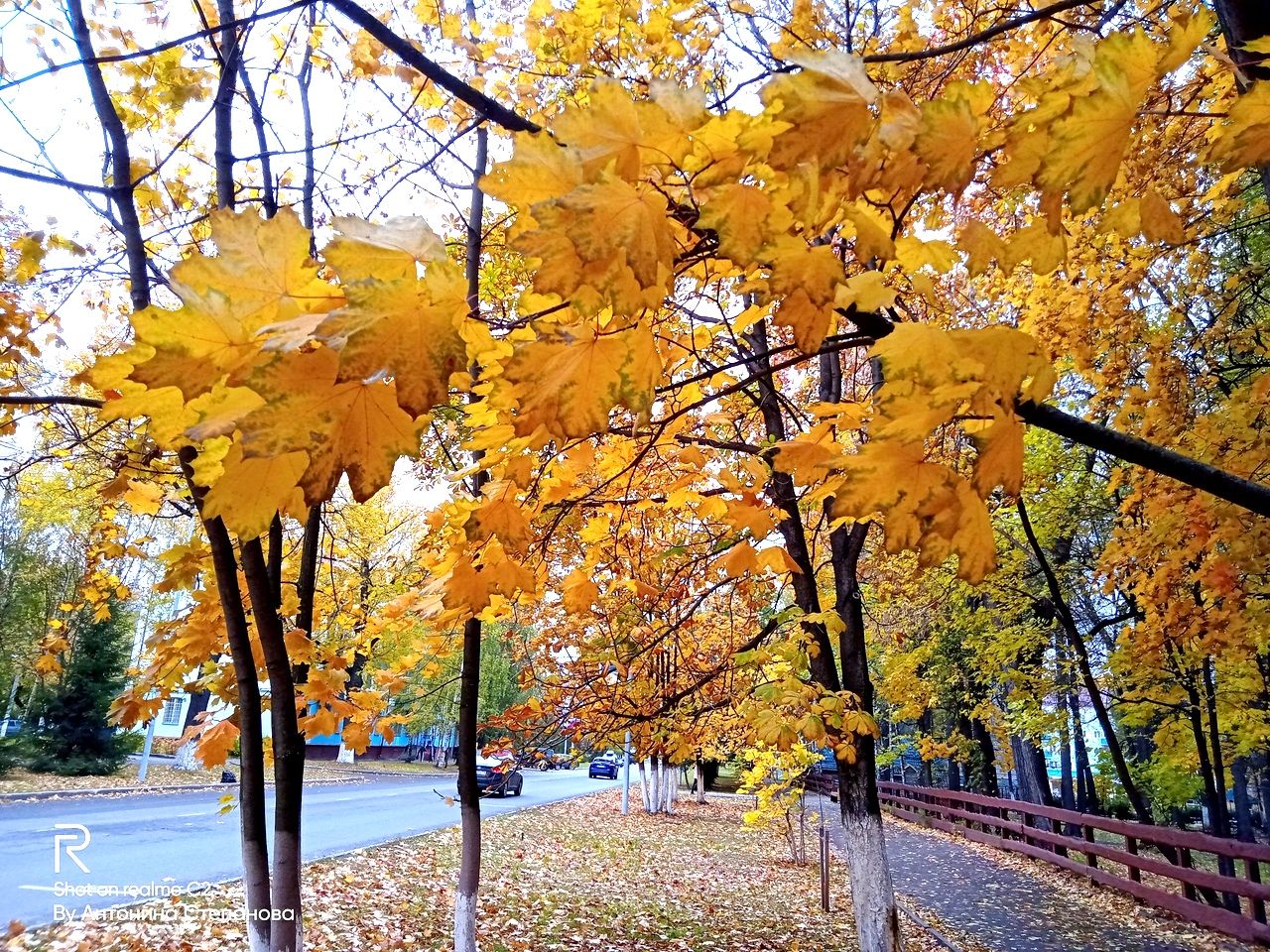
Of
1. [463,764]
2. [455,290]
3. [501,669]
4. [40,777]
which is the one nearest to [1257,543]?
[455,290]

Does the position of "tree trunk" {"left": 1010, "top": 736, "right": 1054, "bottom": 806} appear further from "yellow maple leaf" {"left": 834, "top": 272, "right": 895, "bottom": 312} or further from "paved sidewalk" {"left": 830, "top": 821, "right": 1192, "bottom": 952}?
"yellow maple leaf" {"left": 834, "top": 272, "right": 895, "bottom": 312}

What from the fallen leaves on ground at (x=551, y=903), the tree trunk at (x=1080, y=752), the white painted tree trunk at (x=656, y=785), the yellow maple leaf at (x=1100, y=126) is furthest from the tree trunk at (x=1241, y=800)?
the yellow maple leaf at (x=1100, y=126)

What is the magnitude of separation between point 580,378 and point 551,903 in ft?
33.3

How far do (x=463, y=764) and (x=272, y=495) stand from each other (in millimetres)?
4977

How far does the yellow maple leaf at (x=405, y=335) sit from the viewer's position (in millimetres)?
763

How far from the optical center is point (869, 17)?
5461 millimetres

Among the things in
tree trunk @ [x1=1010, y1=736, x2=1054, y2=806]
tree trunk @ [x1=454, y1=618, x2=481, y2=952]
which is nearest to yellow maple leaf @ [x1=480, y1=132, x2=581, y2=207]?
tree trunk @ [x1=454, y1=618, x2=481, y2=952]

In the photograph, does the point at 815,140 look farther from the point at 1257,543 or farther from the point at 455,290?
the point at 1257,543

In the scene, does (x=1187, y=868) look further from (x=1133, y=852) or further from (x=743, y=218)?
(x=743, y=218)

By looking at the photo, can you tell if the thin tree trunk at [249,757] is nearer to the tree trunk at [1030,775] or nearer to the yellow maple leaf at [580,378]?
the yellow maple leaf at [580,378]

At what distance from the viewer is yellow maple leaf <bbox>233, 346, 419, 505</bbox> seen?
785 mm

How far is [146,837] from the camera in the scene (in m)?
10.9

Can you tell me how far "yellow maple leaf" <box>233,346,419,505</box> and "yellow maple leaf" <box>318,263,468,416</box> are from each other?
38 millimetres

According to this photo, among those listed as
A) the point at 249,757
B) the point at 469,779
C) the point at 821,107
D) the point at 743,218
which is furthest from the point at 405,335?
the point at 469,779
